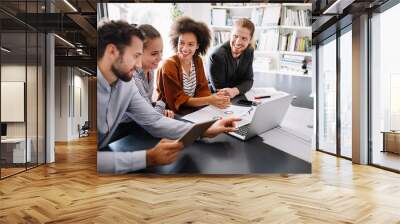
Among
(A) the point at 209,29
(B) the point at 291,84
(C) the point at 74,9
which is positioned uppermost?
(C) the point at 74,9

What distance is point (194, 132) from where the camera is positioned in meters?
5.69

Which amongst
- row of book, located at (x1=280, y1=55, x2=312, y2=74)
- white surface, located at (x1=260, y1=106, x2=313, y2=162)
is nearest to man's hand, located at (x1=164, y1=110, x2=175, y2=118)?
white surface, located at (x1=260, y1=106, x2=313, y2=162)

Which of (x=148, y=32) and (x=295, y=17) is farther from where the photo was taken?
(x=295, y=17)

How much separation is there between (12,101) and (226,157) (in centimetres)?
357

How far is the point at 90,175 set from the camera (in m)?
6.34

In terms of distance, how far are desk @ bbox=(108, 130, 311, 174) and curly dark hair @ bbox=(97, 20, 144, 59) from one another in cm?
137

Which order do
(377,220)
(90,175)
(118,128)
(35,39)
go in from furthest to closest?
1. (35,39)
2. (90,175)
3. (118,128)
4. (377,220)

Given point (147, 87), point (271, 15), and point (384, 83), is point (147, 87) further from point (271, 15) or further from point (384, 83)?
point (384, 83)

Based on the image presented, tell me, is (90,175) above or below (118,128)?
below

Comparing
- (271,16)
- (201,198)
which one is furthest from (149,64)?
(201,198)

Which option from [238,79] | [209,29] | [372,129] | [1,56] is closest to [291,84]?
[238,79]

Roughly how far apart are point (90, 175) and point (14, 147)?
1363mm

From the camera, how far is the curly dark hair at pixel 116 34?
5774 mm

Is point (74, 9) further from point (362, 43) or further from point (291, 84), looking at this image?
point (362, 43)
